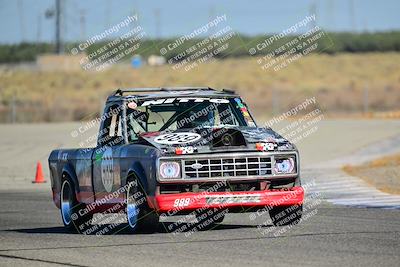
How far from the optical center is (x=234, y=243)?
38.8 feet

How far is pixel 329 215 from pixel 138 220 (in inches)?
134

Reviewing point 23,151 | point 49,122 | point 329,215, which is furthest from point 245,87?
point 329,215

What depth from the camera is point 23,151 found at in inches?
1403

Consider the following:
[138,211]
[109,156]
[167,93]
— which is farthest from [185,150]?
[167,93]

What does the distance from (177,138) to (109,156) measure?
116 cm

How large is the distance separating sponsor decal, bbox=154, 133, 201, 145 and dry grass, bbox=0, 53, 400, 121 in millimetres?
39610

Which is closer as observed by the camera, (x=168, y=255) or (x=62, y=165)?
(x=168, y=255)

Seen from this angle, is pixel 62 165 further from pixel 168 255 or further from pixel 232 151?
pixel 168 255

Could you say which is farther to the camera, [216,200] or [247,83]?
[247,83]

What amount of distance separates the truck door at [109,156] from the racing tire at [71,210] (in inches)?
21.9

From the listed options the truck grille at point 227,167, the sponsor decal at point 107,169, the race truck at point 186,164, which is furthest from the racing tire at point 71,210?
the truck grille at point 227,167

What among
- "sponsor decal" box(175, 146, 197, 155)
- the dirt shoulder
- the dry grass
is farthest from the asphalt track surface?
the dry grass

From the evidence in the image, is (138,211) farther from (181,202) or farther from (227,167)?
(227,167)

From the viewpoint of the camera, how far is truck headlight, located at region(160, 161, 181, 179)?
13.0 metres
